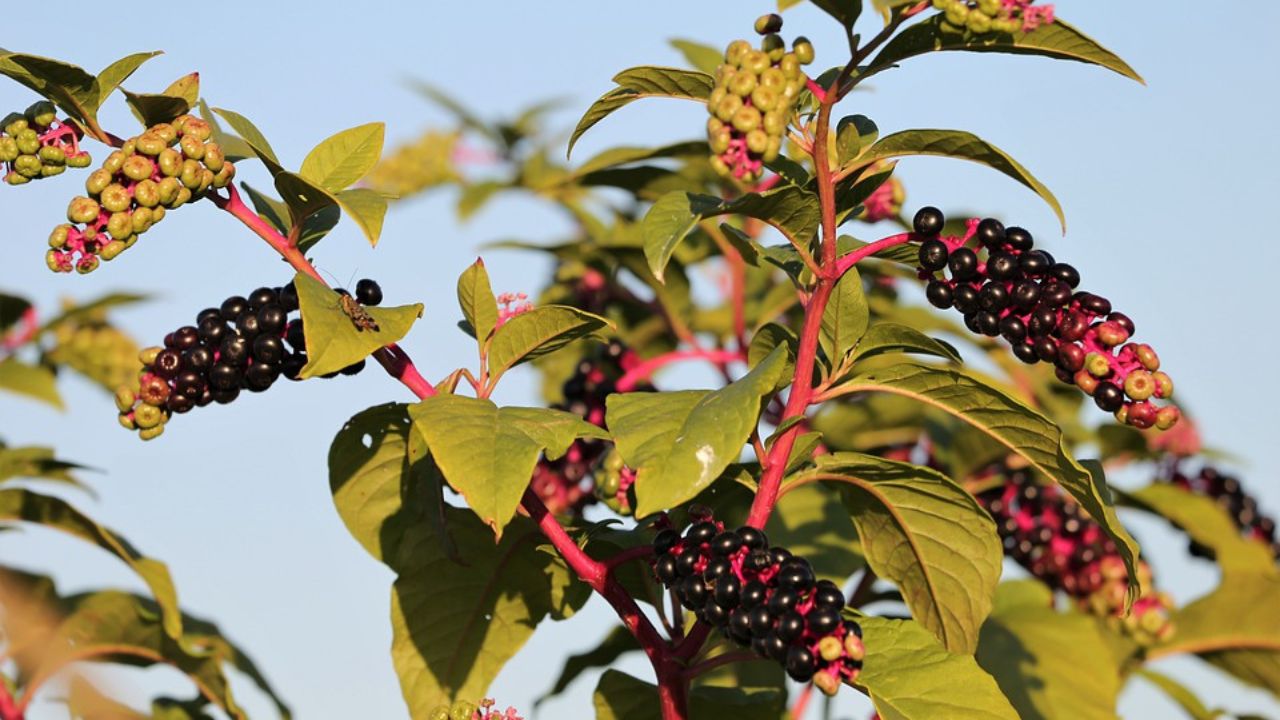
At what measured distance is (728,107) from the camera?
1.60m

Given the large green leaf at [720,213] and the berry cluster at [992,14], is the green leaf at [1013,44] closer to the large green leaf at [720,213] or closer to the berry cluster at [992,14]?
the berry cluster at [992,14]

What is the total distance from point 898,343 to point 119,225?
Answer: 1.06 m

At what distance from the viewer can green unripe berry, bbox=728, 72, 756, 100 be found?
1.60 metres

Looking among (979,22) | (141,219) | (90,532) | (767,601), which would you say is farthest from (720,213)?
(90,532)

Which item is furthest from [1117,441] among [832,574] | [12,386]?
[12,386]

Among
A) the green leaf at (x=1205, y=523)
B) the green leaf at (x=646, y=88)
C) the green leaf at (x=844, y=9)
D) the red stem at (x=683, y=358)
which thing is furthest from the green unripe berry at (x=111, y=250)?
the green leaf at (x=1205, y=523)

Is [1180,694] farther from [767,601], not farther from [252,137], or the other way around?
[252,137]

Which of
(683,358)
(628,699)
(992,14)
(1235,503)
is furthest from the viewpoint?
(1235,503)

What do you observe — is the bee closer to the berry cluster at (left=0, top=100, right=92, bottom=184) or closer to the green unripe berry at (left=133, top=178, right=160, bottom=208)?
the green unripe berry at (left=133, top=178, right=160, bottom=208)

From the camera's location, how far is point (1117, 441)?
4051mm

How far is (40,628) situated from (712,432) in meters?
1.85

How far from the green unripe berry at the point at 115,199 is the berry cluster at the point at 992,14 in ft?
3.37

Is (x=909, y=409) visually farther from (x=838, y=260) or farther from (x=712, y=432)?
(x=712, y=432)

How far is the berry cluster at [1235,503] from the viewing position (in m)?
4.02
